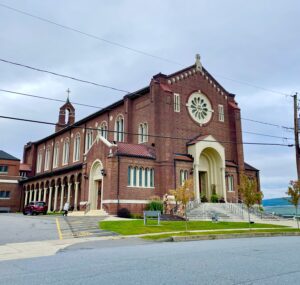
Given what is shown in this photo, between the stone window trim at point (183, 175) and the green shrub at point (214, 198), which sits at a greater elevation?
the stone window trim at point (183, 175)

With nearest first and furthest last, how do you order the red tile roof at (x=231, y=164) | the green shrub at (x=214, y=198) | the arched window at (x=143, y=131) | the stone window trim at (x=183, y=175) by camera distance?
the stone window trim at (x=183, y=175) → the green shrub at (x=214, y=198) → the arched window at (x=143, y=131) → the red tile roof at (x=231, y=164)

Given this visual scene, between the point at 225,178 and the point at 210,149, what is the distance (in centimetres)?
376

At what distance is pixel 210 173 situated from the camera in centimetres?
3678

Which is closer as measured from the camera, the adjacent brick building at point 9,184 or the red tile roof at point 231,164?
the red tile roof at point 231,164

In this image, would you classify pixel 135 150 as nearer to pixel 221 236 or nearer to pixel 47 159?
pixel 221 236

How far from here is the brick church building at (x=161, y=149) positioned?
29953 millimetres

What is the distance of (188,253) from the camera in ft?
32.8

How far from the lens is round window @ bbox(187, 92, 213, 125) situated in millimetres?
36875

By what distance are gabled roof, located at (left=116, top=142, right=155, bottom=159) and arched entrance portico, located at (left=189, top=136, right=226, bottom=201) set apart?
187 inches

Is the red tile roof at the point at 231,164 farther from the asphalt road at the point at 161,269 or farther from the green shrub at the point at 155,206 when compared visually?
the asphalt road at the point at 161,269

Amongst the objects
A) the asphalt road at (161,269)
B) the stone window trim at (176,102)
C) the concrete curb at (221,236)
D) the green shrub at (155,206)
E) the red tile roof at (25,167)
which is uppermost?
the stone window trim at (176,102)

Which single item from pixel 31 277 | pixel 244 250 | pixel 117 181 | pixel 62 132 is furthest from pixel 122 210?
pixel 62 132

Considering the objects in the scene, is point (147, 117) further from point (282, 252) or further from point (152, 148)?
point (282, 252)

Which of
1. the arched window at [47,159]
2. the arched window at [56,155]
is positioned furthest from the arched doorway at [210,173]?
the arched window at [47,159]
